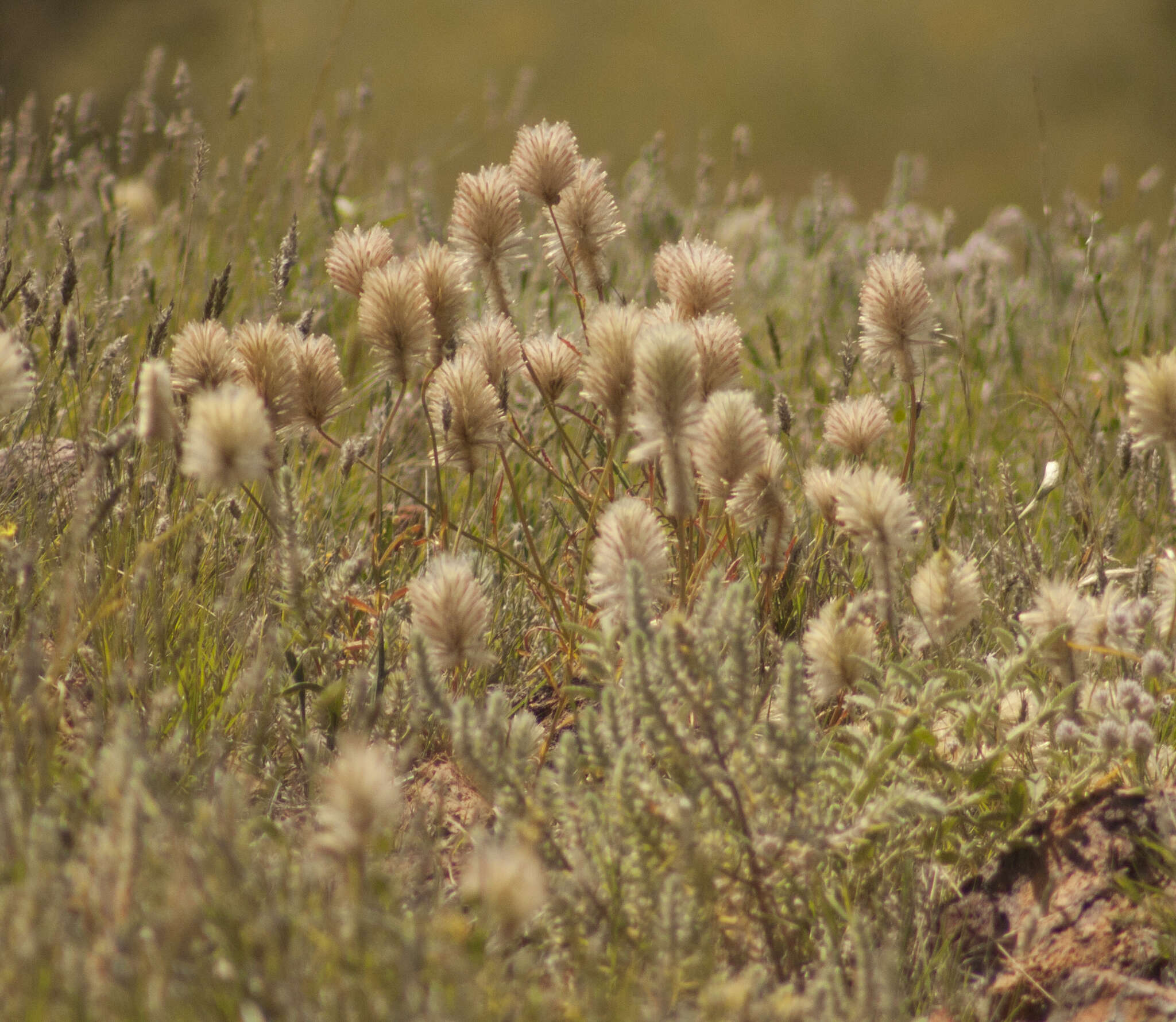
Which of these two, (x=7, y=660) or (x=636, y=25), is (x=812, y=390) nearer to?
(x=7, y=660)

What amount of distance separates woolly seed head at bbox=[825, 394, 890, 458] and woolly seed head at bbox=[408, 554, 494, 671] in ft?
2.42

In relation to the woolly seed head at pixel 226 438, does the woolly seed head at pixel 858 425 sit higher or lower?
higher

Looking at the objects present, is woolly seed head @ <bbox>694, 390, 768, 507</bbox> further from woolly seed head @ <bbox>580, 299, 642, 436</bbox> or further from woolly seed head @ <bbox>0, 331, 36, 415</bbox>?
woolly seed head @ <bbox>0, 331, 36, 415</bbox>

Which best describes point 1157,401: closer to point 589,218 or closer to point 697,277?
point 697,277

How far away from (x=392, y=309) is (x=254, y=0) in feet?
7.75

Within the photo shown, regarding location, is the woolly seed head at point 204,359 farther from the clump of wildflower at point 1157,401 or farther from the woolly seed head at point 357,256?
the clump of wildflower at point 1157,401

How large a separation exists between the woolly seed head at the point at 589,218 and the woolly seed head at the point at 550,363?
19 centimetres

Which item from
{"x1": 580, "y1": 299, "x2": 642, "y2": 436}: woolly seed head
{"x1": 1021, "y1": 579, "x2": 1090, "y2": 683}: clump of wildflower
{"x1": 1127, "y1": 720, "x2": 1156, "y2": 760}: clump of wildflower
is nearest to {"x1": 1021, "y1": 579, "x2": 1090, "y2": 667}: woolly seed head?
{"x1": 1021, "y1": 579, "x2": 1090, "y2": 683}: clump of wildflower

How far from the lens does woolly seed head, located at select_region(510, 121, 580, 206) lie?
1.98 metres

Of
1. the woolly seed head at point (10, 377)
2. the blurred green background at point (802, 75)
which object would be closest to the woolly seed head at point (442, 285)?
the woolly seed head at point (10, 377)

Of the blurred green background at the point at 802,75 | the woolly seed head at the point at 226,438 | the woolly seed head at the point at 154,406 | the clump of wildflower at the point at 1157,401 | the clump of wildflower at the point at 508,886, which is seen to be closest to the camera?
the clump of wildflower at the point at 508,886

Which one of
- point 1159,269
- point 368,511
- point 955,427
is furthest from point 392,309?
point 1159,269

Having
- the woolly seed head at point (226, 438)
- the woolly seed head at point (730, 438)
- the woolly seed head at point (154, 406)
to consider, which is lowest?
the woolly seed head at point (226, 438)

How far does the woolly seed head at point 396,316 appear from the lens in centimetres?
174
